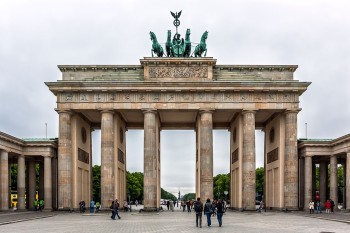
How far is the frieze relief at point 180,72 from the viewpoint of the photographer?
190 feet

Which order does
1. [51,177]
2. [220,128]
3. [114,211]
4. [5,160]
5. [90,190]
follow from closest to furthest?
[114,211]
[5,160]
[51,177]
[90,190]
[220,128]

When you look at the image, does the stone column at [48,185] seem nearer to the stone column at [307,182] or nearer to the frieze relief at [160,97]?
the frieze relief at [160,97]

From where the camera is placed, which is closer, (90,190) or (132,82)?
(132,82)

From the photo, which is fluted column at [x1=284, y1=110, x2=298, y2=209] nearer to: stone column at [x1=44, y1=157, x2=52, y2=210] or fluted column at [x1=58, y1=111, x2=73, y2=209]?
fluted column at [x1=58, y1=111, x2=73, y2=209]

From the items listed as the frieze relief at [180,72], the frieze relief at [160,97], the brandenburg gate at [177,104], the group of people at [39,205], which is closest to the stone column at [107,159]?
the brandenburg gate at [177,104]

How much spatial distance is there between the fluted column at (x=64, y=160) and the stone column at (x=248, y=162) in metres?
21.2

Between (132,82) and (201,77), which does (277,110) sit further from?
(132,82)

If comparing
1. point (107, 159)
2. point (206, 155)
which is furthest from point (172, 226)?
point (107, 159)

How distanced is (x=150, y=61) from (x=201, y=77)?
657cm

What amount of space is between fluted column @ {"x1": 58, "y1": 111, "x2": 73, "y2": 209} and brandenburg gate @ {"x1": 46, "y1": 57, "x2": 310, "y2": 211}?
0.12 m

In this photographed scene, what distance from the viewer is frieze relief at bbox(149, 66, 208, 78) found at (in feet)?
190

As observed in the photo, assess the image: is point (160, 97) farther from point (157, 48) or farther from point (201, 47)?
point (201, 47)

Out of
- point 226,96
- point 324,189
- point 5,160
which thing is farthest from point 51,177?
point 324,189

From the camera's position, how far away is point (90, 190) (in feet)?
217
